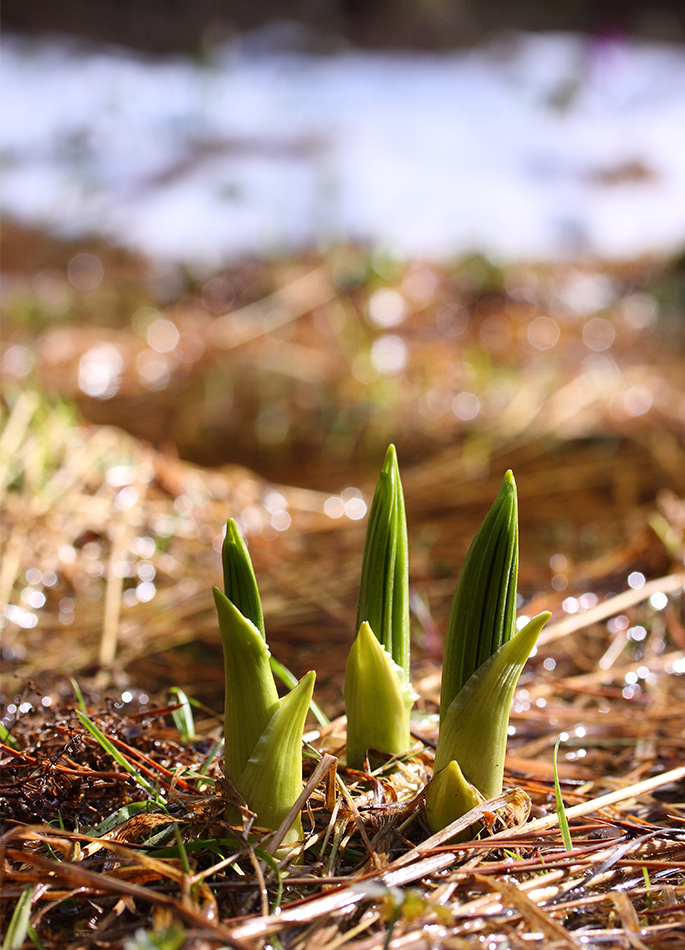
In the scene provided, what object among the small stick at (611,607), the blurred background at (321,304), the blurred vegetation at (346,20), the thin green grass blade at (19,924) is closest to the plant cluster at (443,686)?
the thin green grass blade at (19,924)

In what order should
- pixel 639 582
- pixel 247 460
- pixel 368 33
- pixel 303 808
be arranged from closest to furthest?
pixel 303 808 → pixel 639 582 → pixel 247 460 → pixel 368 33

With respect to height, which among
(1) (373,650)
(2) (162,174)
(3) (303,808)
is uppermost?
(1) (373,650)

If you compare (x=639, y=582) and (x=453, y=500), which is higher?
(x=639, y=582)

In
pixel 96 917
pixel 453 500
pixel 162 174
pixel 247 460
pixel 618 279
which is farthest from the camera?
pixel 162 174

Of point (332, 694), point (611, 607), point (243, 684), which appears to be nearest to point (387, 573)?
point (243, 684)

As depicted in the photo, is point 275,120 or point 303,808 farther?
point 275,120

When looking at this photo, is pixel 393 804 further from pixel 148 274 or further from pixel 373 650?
pixel 148 274

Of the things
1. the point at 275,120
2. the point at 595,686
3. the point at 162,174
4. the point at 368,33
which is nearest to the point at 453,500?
the point at 595,686
